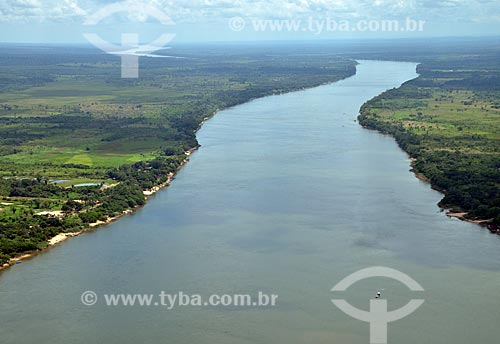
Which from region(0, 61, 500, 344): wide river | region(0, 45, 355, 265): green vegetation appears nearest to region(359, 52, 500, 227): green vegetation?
region(0, 61, 500, 344): wide river

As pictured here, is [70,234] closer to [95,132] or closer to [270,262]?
[270,262]

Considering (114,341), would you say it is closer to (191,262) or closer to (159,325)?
(159,325)

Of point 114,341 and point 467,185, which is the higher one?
point 467,185

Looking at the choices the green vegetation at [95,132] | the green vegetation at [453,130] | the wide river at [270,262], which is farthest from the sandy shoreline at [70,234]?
the green vegetation at [453,130]

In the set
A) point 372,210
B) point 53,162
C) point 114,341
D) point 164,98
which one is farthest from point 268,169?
point 164,98

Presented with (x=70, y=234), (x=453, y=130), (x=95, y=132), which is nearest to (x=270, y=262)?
(x=70, y=234)

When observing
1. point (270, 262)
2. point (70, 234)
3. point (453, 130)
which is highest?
point (453, 130)

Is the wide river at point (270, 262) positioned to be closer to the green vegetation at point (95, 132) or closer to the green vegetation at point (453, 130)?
the green vegetation at point (453, 130)
